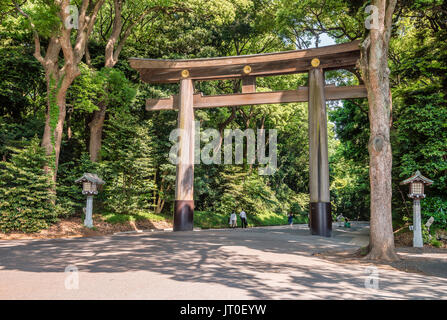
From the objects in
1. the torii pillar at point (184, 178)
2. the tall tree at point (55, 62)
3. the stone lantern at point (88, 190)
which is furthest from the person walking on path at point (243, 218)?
the tall tree at point (55, 62)

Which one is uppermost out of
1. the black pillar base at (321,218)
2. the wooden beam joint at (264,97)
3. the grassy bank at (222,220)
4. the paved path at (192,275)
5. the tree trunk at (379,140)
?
the wooden beam joint at (264,97)

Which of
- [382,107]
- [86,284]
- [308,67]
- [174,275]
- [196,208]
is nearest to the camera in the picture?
[86,284]

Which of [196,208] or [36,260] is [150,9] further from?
[36,260]

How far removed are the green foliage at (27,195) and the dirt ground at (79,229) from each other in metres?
0.34

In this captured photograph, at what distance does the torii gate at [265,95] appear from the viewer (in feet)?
43.1

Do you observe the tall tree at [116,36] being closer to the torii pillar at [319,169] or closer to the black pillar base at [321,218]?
the torii pillar at [319,169]

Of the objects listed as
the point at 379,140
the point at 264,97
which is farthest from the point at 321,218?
the point at 264,97

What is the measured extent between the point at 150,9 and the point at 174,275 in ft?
57.4

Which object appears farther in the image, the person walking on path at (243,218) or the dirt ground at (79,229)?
the person walking on path at (243,218)

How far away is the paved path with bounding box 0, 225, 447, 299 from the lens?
4.80 meters

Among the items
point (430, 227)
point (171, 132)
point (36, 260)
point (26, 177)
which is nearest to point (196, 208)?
point (171, 132)

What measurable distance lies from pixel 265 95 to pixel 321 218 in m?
5.58

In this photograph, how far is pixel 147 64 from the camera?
592 inches

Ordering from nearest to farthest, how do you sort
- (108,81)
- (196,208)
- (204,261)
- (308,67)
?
1. (204,261)
2. (308,67)
3. (108,81)
4. (196,208)
